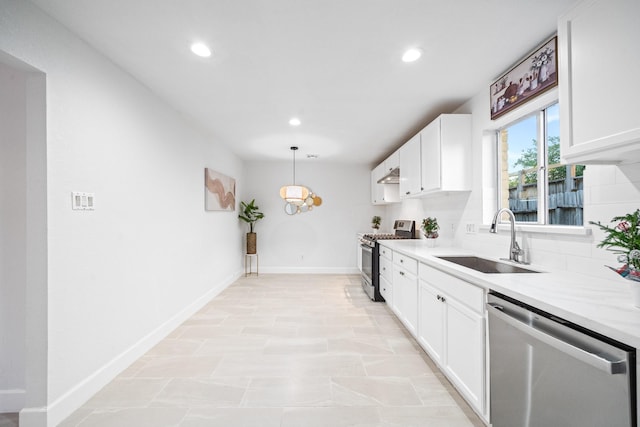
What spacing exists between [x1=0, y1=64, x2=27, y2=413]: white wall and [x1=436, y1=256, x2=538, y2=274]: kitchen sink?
9.64 ft

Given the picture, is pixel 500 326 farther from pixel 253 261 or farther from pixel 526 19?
pixel 253 261

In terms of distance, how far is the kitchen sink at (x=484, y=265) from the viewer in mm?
1947

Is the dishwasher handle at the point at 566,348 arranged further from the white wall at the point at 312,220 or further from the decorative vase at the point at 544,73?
the white wall at the point at 312,220

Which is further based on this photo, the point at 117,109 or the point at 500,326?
the point at 117,109

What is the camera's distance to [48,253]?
1.61m

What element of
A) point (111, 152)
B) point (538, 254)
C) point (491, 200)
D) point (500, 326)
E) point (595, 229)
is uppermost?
point (111, 152)

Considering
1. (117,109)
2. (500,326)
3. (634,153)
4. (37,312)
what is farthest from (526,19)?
(37,312)

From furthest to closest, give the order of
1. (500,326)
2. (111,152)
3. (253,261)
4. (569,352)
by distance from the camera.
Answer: (253,261) < (111,152) < (500,326) < (569,352)

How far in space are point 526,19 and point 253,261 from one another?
565 centimetres

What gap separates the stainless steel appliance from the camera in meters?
4.05

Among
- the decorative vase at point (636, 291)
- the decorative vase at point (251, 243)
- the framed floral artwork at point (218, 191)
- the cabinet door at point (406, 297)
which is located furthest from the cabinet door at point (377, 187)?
the decorative vase at point (636, 291)

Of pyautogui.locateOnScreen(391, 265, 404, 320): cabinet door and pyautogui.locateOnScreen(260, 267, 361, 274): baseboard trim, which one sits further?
pyautogui.locateOnScreen(260, 267, 361, 274): baseboard trim

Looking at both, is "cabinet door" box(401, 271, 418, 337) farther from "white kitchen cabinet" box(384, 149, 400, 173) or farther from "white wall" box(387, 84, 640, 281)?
"white kitchen cabinet" box(384, 149, 400, 173)

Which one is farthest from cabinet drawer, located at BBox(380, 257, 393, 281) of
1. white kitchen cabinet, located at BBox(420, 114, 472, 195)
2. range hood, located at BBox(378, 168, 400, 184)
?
range hood, located at BBox(378, 168, 400, 184)
